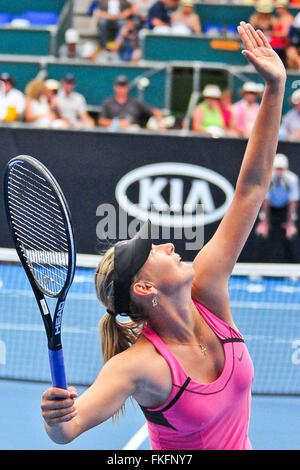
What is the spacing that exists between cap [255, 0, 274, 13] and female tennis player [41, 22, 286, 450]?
1163 cm

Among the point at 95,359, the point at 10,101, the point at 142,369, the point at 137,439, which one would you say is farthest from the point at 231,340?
the point at 10,101

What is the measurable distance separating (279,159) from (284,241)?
3.50ft

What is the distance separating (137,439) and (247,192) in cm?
342

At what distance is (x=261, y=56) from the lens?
11.2 ft

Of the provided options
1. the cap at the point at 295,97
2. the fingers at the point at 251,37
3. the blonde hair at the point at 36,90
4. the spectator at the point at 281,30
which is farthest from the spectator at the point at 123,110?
the fingers at the point at 251,37

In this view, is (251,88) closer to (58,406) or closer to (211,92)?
(211,92)

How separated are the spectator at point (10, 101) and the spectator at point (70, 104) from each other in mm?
599

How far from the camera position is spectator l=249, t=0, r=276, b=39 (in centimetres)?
1441

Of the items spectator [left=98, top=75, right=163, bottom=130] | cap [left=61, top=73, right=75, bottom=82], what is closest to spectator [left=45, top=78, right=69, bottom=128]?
cap [left=61, top=73, right=75, bottom=82]

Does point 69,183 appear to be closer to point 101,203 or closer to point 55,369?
point 101,203

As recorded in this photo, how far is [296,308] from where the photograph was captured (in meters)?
9.52

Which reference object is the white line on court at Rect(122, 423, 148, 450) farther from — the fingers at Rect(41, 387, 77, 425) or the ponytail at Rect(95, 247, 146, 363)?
the fingers at Rect(41, 387, 77, 425)

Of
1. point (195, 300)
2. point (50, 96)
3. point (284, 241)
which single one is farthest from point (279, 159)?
point (195, 300)

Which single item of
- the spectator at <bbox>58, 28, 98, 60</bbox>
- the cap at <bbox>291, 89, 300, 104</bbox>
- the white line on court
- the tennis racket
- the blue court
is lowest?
the blue court
